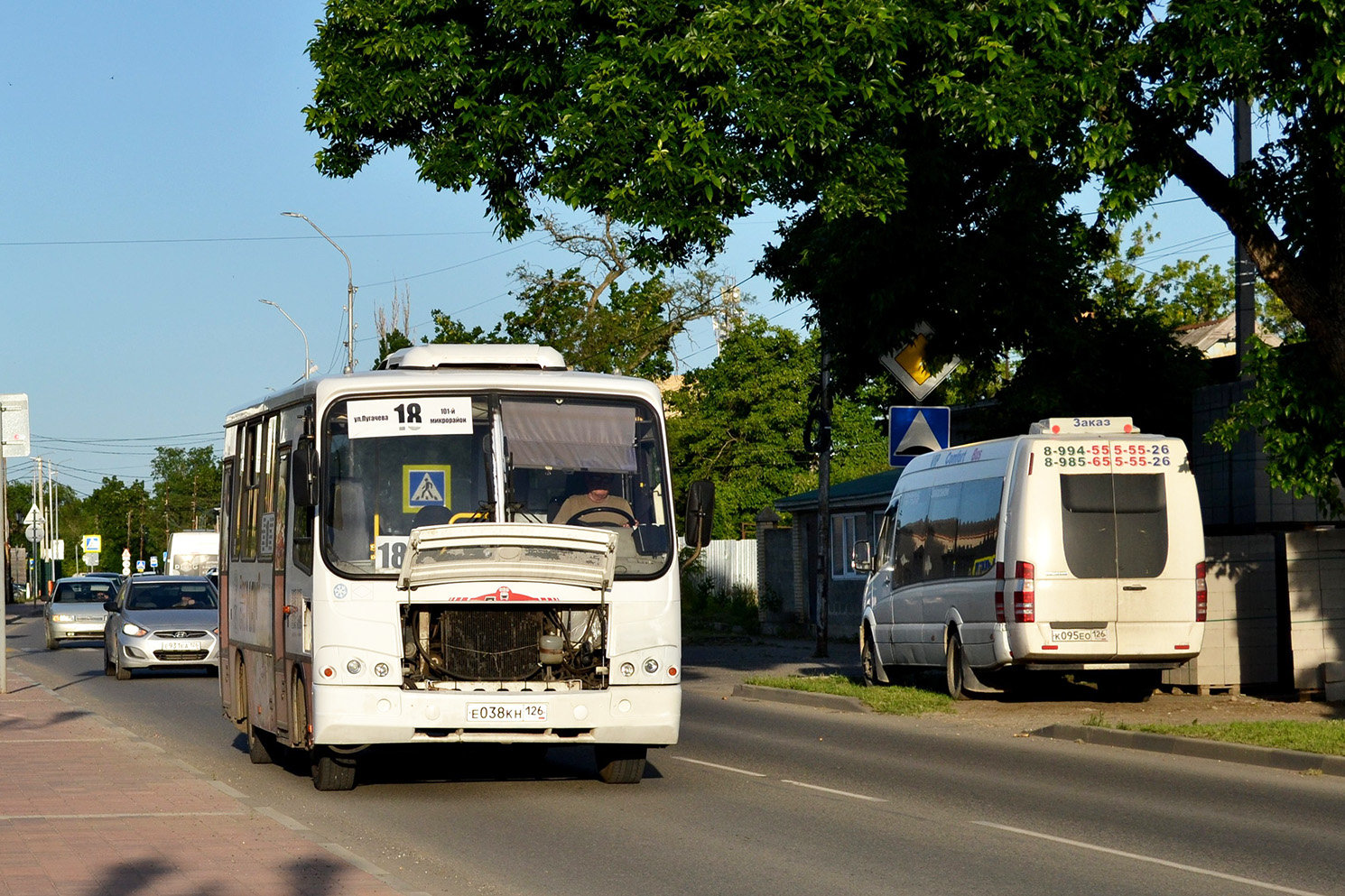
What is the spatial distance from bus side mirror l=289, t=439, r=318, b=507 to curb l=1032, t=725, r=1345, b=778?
7.71 m

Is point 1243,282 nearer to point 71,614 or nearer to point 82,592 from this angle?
point 71,614

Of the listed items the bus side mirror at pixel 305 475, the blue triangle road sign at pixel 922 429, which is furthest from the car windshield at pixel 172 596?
the bus side mirror at pixel 305 475

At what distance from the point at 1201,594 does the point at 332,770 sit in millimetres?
9987

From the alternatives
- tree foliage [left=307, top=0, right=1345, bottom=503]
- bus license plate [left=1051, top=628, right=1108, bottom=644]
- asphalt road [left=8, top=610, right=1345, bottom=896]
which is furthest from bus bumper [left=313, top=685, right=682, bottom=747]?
bus license plate [left=1051, top=628, right=1108, bottom=644]

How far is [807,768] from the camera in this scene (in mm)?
14195

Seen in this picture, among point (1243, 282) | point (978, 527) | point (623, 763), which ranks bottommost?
point (623, 763)

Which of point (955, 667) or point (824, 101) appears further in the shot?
point (955, 667)

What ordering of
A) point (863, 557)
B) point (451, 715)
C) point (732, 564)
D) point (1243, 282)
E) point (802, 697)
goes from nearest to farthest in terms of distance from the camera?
point (451, 715) → point (802, 697) → point (863, 557) → point (1243, 282) → point (732, 564)

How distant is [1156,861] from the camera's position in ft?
30.9

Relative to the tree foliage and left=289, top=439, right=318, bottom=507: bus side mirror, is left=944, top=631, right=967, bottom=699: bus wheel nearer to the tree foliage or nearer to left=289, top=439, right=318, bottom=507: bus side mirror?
the tree foliage

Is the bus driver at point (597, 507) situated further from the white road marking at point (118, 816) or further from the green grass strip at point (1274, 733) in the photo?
the green grass strip at point (1274, 733)

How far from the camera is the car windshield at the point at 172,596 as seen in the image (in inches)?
1113

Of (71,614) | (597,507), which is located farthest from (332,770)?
(71,614)

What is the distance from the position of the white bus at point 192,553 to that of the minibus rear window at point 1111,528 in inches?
1565
